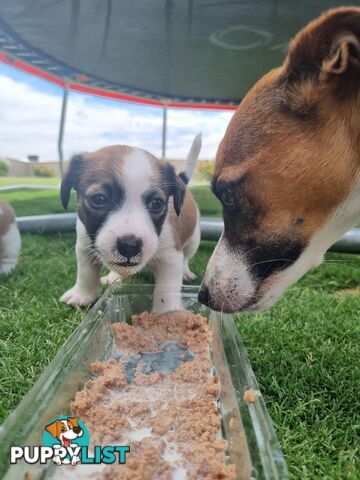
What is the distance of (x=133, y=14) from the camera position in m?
2.25

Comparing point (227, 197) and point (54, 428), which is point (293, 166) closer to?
point (227, 197)

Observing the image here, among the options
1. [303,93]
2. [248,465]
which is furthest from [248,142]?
[248,465]

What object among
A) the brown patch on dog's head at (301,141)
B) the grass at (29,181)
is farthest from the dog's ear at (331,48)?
the grass at (29,181)

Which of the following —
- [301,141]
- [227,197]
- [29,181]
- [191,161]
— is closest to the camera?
[301,141]

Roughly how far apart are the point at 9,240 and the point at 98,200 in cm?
127

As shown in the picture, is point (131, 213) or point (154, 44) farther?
point (154, 44)

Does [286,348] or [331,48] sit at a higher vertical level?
[331,48]

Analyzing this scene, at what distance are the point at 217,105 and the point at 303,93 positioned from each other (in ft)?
3.25

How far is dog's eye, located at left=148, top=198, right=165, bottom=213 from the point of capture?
204cm

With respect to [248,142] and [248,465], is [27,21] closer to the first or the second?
[248,142]

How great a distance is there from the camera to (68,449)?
1.21 meters

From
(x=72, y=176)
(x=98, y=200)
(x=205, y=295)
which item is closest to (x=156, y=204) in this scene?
(x=98, y=200)

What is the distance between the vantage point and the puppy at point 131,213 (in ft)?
6.48

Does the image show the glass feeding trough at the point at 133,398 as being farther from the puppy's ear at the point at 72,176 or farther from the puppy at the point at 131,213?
the puppy's ear at the point at 72,176
